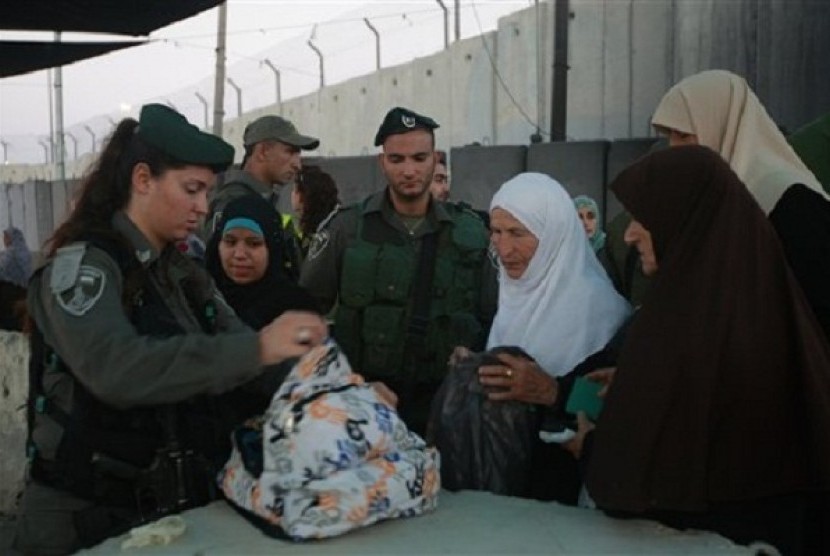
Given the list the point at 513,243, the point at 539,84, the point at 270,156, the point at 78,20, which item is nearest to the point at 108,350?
the point at 513,243

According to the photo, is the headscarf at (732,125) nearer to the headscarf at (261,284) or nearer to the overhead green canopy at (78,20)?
the headscarf at (261,284)

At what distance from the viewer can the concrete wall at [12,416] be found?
5.15 meters

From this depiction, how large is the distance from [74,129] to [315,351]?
39.3m

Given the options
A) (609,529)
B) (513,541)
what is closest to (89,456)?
(513,541)

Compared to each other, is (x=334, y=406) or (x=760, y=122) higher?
(x=760, y=122)

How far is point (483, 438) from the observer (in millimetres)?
2711

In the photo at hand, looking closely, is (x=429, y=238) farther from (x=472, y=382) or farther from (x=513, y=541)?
(x=513, y=541)

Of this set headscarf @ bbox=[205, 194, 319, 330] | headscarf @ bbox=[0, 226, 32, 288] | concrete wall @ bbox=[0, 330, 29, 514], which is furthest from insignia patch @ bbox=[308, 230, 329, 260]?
headscarf @ bbox=[0, 226, 32, 288]

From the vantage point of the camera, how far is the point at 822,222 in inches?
108

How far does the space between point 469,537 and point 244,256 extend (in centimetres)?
187

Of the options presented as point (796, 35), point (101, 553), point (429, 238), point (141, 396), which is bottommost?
point (101, 553)

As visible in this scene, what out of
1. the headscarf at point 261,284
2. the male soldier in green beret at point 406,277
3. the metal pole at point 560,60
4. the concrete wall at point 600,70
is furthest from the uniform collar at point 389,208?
the metal pole at point 560,60

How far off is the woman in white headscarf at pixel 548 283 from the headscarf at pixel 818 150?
125 centimetres

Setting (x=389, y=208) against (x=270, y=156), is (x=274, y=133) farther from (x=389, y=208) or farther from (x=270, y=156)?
(x=389, y=208)
